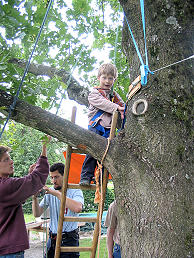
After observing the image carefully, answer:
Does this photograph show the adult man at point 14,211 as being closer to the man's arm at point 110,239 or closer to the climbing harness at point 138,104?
the man's arm at point 110,239

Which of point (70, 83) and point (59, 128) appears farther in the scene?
point (70, 83)

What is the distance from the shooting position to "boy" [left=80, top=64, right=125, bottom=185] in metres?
2.71

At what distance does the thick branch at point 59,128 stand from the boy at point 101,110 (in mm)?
522

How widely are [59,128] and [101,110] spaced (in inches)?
29.2

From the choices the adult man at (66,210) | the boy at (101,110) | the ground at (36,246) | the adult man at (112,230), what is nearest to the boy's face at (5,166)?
the adult man at (66,210)

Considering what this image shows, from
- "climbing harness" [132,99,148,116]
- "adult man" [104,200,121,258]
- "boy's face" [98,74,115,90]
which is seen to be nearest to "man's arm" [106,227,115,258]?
"adult man" [104,200,121,258]

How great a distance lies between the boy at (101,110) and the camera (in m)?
2.71

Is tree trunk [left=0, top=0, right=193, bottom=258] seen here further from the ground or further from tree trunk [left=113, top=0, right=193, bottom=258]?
the ground

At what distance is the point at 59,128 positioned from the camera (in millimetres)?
2242

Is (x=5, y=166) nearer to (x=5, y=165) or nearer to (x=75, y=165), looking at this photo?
(x=5, y=165)

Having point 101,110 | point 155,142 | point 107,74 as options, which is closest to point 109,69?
point 107,74

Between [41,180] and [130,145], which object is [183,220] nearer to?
[130,145]

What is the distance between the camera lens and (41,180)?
257 centimetres

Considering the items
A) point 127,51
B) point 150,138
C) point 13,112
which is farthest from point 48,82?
point 150,138
